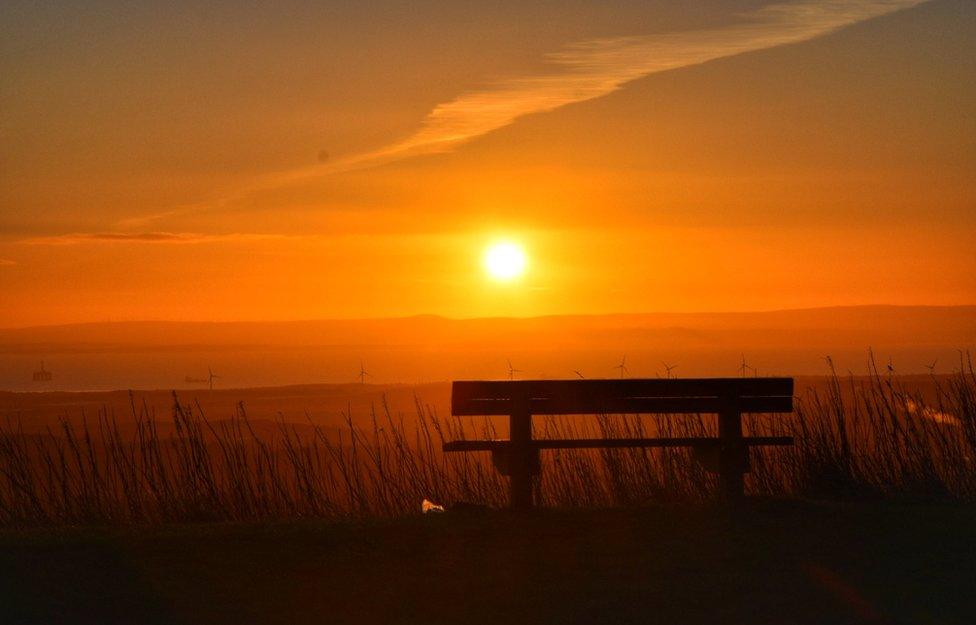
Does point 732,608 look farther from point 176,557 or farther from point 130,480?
point 130,480

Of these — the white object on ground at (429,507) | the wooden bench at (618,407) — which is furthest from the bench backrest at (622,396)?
the white object on ground at (429,507)

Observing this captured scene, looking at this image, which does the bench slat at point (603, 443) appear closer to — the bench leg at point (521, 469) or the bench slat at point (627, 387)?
the bench leg at point (521, 469)

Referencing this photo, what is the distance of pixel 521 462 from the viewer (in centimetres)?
914

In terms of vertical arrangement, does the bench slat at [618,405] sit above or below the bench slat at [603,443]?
above

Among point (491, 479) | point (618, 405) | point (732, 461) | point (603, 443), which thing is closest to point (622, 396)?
point (618, 405)

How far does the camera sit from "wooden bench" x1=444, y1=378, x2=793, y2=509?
9.16 m

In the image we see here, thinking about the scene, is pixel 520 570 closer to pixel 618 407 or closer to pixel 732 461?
pixel 618 407

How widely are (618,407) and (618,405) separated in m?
0.02

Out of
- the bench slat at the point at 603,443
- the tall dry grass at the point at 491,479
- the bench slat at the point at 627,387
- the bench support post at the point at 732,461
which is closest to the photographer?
the bench slat at the point at 603,443

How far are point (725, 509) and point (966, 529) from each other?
1658 mm

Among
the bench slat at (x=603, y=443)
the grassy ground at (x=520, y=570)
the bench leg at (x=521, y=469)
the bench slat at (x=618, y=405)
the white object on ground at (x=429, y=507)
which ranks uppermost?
the bench slat at (x=618, y=405)

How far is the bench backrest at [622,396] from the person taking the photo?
30.6 feet

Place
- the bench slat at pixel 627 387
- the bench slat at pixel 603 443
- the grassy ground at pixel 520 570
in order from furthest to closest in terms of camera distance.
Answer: the bench slat at pixel 627 387 < the bench slat at pixel 603 443 < the grassy ground at pixel 520 570

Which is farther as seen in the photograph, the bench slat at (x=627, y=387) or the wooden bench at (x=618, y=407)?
the bench slat at (x=627, y=387)
